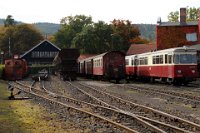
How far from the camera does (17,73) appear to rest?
56062 millimetres

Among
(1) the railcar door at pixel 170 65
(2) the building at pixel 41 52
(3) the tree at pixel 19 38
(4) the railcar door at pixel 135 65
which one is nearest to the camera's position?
(1) the railcar door at pixel 170 65

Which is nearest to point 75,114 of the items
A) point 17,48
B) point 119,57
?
point 119,57

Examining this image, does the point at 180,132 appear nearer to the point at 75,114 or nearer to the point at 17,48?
the point at 75,114

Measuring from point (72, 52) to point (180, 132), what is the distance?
4152cm

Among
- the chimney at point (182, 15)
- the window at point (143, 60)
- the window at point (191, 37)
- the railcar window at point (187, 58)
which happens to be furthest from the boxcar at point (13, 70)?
the chimney at point (182, 15)

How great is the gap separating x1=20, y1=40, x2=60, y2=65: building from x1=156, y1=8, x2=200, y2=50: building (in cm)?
4340

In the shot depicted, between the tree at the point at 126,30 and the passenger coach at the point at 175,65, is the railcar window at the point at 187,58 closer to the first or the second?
the passenger coach at the point at 175,65

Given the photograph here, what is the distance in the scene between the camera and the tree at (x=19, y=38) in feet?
411

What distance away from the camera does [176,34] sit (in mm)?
72750

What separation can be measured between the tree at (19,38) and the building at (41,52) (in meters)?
11.8

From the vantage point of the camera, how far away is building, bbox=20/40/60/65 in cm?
11175

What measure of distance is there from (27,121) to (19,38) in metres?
115

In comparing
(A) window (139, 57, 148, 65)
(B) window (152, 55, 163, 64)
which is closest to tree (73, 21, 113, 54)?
(A) window (139, 57, 148, 65)

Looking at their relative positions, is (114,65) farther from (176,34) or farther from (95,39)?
(95,39)
